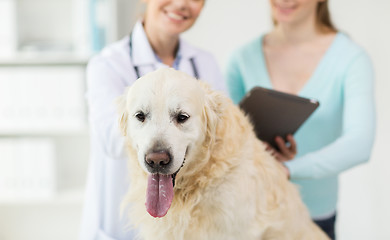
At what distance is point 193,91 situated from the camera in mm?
859

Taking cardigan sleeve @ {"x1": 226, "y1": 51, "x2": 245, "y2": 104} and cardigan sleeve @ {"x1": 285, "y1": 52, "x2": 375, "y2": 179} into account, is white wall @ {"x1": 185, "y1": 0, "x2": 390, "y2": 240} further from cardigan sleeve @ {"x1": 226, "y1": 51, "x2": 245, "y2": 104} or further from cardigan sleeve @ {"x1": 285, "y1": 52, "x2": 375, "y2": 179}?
cardigan sleeve @ {"x1": 285, "y1": 52, "x2": 375, "y2": 179}

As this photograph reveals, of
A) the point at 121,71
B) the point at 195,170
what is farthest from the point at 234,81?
the point at 195,170

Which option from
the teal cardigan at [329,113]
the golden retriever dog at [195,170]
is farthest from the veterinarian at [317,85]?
the golden retriever dog at [195,170]

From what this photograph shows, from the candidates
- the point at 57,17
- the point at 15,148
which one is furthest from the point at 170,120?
the point at 57,17

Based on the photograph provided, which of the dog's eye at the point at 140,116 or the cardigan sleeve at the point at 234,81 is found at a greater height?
the dog's eye at the point at 140,116

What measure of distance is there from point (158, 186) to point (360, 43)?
87.0 inches

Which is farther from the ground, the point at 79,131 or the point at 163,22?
the point at 163,22

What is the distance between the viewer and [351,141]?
1.30 metres

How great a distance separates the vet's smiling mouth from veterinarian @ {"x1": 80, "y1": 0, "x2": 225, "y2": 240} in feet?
1.05

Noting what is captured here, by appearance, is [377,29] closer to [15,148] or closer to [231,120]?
[231,120]

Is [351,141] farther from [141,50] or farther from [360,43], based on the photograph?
[360,43]

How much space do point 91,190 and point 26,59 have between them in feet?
4.90

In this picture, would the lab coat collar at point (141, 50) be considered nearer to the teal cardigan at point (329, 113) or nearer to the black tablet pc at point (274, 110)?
the black tablet pc at point (274, 110)

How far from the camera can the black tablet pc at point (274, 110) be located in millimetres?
1205
